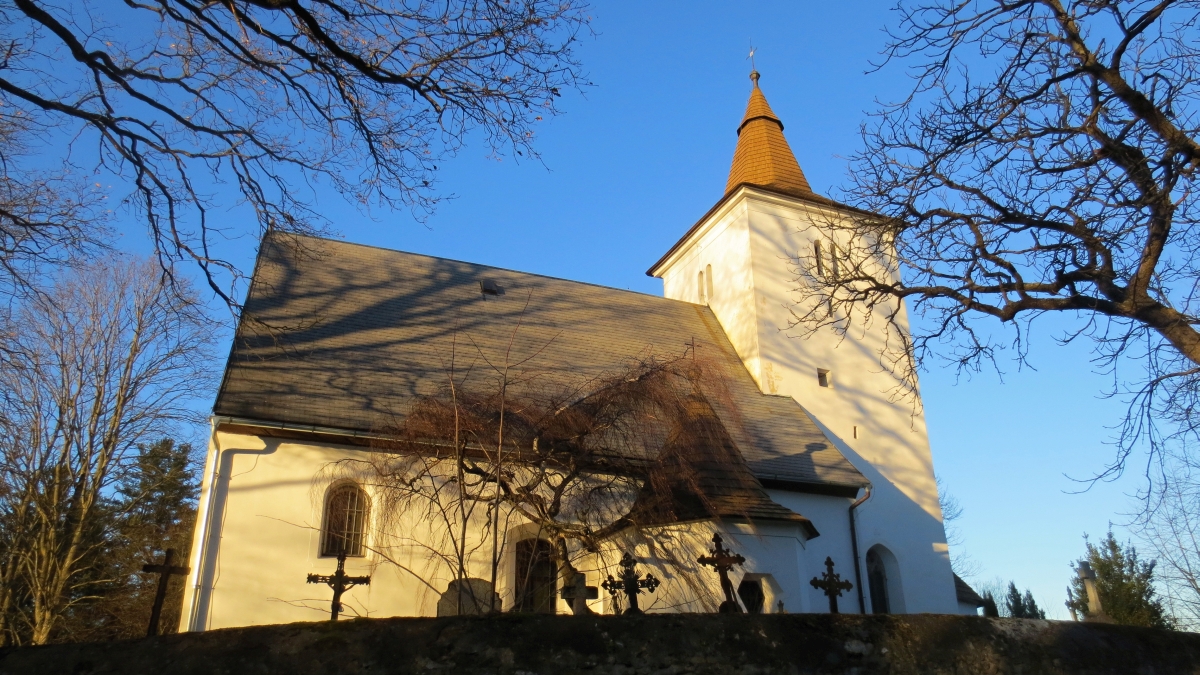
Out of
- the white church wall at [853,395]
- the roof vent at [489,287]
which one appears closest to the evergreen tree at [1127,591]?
the white church wall at [853,395]

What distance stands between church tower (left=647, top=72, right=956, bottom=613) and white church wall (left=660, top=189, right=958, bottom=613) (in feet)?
0.08

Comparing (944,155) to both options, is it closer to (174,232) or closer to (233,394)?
(174,232)

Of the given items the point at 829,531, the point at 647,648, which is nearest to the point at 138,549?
the point at 829,531

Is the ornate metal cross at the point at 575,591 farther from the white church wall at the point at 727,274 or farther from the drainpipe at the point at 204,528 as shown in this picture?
the white church wall at the point at 727,274

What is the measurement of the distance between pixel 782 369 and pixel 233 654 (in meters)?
16.0

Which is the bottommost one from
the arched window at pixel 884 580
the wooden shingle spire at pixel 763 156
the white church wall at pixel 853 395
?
the arched window at pixel 884 580

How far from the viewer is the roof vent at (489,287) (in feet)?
60.1

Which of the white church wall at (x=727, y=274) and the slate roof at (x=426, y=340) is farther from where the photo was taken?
the white church wall at (x=727, y=274)

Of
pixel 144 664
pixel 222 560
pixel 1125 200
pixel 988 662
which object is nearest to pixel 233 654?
pixel 144 664

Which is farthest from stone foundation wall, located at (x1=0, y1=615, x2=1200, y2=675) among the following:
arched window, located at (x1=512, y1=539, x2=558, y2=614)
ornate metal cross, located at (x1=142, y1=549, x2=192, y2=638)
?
arched window, located at (x1=512, y1=539, x2=558, y2=614)

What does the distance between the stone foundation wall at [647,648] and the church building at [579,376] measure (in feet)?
12.9

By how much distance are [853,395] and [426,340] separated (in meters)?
9.20

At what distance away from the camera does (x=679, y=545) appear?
39.5 feet

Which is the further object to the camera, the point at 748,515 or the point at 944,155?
the point at 748,515
